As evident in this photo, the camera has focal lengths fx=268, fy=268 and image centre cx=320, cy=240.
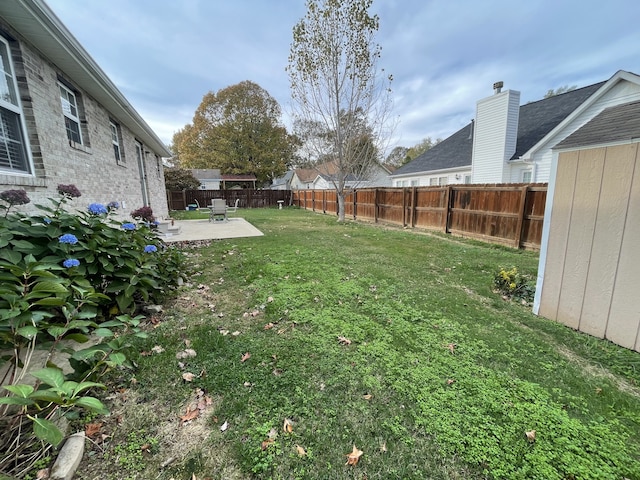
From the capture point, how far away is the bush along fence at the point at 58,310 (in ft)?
4.43

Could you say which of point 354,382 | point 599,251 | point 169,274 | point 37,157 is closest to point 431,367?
point 354,382

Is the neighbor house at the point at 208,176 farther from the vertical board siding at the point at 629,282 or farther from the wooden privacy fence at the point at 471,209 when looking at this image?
the vertical board siding at the point at 629,282

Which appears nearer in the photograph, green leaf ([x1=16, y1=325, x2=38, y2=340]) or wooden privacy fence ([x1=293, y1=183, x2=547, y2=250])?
green leaf ([x1=16, y1=325, x2=38, y2=340])

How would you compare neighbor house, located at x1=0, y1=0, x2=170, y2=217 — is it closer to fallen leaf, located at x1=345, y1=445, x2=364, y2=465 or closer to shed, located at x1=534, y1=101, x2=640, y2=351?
fallen leaf, located at x1=345, y1=445, x2=364, y2=465

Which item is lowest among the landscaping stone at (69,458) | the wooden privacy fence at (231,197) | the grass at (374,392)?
the grass at (374,392)

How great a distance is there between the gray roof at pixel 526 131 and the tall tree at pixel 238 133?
63.8 ft

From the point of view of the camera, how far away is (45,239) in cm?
247

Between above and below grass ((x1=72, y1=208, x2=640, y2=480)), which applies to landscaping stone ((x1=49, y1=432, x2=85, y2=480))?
above

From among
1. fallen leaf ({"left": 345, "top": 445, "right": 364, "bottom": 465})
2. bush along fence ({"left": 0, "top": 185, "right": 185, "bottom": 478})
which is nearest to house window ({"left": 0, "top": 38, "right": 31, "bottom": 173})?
bush along fence ({"left": 0, "top": 185, "right": 185, "bottom": 478})

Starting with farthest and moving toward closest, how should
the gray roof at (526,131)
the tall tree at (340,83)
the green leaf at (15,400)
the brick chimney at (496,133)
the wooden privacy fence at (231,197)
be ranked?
the wooden privacy fence at (231,197) → the brick chimney at (496,133) → the gray roof at (526,131) → the tall tree at (340,83) → the green leaf at (15,400)

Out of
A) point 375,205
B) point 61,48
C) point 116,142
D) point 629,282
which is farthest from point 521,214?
point 116,142

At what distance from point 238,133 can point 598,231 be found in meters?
33.4

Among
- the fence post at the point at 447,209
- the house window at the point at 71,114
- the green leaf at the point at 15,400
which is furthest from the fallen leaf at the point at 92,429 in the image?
the fence post at the point at 447,209

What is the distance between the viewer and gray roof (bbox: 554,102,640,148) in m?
2.54
